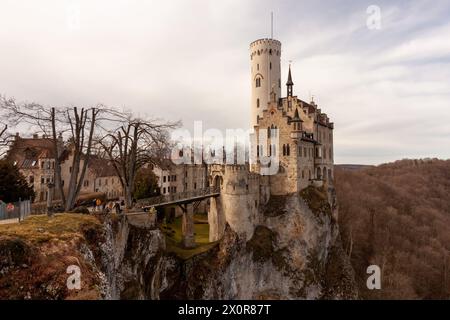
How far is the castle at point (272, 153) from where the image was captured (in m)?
39.5

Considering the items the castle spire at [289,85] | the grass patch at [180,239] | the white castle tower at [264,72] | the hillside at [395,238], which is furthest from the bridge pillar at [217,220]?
the hillside at [395,238]

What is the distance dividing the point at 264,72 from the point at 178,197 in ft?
88.4

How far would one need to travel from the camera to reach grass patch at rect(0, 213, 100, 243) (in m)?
13.7

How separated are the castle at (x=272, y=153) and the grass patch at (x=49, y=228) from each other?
22.2 meters

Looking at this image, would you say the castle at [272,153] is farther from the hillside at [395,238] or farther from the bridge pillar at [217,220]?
the hillside at [395,238]

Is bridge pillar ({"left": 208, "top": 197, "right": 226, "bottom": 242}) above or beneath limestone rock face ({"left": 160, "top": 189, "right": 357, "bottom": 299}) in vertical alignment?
above

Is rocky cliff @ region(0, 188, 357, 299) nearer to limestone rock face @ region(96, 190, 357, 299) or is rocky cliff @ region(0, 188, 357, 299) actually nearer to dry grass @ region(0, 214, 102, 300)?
limestone rock face @ region(96, 190, 357, 299)

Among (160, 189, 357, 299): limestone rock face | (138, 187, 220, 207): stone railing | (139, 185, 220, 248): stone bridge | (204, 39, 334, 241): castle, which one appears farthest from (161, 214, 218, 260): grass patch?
(138, 187, 220, 207): stone railing

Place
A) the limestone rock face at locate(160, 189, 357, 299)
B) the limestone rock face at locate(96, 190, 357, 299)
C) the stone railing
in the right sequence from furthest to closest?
1. the limestone rock face at locate(160, 189, 357, 299)
2. the limestone rock face at locate(96, 190, 357, 299)
3. the stone railing

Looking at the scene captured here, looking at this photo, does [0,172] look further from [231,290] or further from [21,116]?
[231,290]

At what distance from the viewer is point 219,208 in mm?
40000

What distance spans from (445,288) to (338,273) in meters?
29.3

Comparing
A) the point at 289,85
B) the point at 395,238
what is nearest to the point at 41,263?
the point at 289,85
